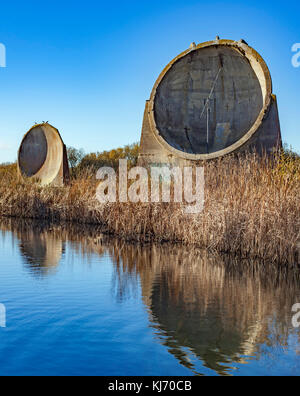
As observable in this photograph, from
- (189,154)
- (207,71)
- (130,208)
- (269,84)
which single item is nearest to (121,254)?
(130,208)

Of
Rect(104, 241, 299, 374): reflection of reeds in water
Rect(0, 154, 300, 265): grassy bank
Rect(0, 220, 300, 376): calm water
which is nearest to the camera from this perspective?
Rect(0, 220, 300, 376): calm water

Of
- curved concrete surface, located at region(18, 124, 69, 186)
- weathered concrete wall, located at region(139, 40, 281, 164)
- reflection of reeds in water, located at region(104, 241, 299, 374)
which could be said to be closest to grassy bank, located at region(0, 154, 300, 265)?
reflection of reeds in water, located at region(104, 241, 299, 374)

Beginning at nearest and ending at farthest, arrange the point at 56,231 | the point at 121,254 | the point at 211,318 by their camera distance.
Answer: the point at 211,318 → the point at 121,254 → the point at 56,231

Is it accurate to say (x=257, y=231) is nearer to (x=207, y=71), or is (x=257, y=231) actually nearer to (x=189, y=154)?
(x=189, y=154)

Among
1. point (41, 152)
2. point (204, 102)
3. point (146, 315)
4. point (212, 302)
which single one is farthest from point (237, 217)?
point (41, 152)

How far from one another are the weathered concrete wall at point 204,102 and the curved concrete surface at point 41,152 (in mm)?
7501

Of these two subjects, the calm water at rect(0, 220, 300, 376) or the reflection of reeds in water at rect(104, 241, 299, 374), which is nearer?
the calm water at rect(0, 220, 300, 376)

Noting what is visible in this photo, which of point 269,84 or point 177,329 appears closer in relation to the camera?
point 177,329

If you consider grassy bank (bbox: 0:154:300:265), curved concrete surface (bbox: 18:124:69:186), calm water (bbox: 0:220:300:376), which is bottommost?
calm water (bbox: 0:220:300:376)

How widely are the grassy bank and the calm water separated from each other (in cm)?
37

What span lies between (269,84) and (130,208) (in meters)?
5.88

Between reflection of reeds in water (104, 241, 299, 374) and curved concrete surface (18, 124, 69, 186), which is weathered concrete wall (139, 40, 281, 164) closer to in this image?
reflection of reeds in water (104, 241, 299, 374)

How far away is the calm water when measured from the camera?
12.1ft

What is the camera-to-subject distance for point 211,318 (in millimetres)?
4816
